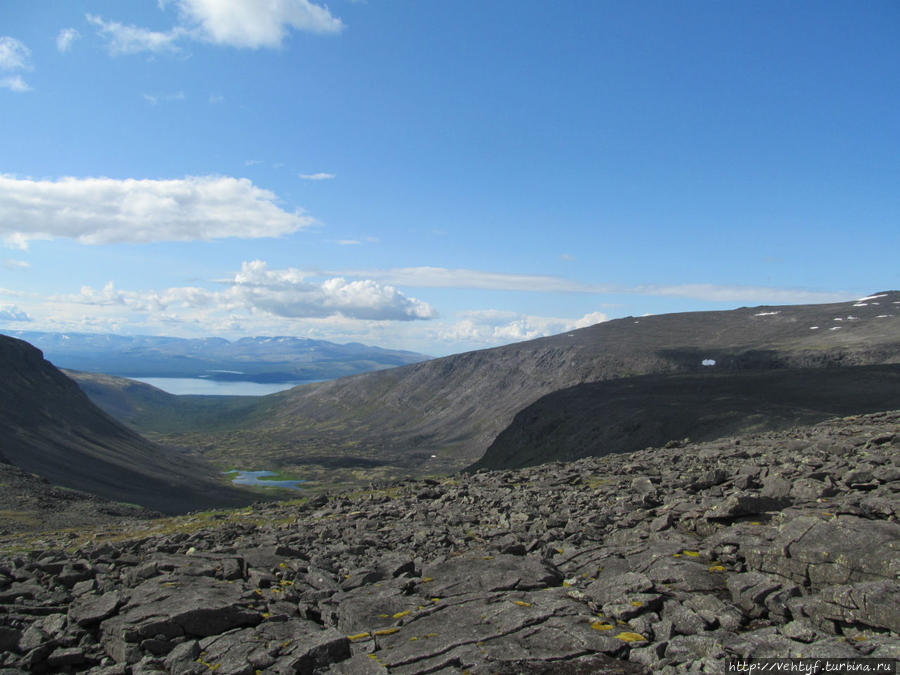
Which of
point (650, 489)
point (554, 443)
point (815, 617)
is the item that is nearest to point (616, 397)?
point (554, 443)

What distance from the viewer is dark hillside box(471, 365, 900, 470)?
240 ft

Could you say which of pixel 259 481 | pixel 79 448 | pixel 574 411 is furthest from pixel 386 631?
A: pixel 259 481

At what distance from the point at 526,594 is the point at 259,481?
145744 millimetres

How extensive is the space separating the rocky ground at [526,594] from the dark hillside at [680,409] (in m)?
53.2

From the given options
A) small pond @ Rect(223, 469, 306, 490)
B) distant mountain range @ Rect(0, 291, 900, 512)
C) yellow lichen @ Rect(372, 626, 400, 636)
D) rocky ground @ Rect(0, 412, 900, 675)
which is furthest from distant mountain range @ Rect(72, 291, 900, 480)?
yellow lichen @ Rect(372, 626, 400, 636)

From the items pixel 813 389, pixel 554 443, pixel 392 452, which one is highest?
pixel 813 389

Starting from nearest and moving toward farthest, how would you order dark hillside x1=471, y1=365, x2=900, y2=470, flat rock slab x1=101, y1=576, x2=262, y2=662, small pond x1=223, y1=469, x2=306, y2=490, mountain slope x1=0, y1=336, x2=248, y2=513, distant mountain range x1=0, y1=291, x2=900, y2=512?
flat rock slab x1=101, y1=576, x2=262, y2=662 < dark hillside x1=471, y1=365, x2=900, y2=470 < distant mountain range x1=0, y1=291, x2=900, y2=512 < mountain slope x1=0, y1=336, x2=248, y2=513 < small pond x1=223, y1=469, x2=306, y2=490

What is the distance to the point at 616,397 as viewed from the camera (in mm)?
110375

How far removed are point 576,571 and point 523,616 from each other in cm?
444

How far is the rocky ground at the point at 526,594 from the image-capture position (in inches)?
444

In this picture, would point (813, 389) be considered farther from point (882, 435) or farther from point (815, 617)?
point (815, 617)

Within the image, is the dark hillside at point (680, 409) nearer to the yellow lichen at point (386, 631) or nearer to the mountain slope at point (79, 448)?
the mountain slope at point (79, 448)

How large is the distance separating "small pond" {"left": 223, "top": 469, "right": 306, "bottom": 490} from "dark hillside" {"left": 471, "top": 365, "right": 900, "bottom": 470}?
57.4 meters

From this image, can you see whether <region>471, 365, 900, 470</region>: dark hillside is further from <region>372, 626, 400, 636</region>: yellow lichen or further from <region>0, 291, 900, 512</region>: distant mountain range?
<region>372, 626, 400, 636</region>: yellow lichen
